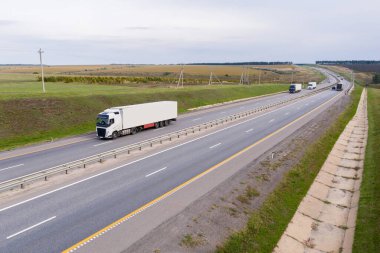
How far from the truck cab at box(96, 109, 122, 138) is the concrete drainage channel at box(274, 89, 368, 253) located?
22.3m

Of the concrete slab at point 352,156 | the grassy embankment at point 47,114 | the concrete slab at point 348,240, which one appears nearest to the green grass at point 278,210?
the concrete slab at point 352,156

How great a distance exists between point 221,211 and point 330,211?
8.70 meters

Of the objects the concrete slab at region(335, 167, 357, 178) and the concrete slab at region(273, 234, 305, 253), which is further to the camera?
the concrete slab at region(335, 167, 357, 178)

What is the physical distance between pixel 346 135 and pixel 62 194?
39154 millimetres

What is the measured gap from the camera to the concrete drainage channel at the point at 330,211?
1825 centimetres

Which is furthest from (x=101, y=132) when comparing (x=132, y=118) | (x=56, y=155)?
(x=56, y=155)

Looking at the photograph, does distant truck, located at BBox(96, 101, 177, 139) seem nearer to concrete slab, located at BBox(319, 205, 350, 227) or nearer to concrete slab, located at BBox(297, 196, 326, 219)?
concrete slab, located at BBox(297, 196, 326, 219)

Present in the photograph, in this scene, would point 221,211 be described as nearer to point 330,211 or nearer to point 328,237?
point 328,237

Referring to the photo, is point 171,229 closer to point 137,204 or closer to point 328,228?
point 137,204

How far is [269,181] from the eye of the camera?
25.3 meters

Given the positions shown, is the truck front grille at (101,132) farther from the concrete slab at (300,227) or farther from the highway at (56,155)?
the concrete slab at (300,227)

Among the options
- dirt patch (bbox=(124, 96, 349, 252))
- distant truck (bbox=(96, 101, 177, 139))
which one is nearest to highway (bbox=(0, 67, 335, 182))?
distant truck (bbox=(96, 101, 177, 139))

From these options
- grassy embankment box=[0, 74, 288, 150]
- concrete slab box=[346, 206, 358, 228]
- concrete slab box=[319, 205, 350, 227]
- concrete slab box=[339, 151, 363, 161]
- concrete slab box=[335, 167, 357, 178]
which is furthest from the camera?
grassy embankment box=[0, 74, 288, 150]

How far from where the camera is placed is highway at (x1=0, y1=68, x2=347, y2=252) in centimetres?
1605
